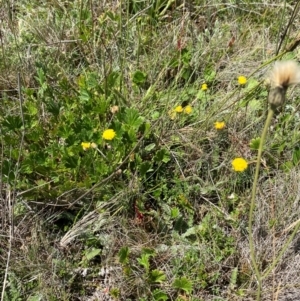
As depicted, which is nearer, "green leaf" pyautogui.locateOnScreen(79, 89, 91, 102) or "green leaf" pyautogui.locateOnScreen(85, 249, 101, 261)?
"green leaf" pyautogui.locateOnScreen(85, 249, 101, 261)

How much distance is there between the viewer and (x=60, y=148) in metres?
1.63

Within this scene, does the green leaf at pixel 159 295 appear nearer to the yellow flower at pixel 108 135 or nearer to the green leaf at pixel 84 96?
the yellow flower at pixel 108 135

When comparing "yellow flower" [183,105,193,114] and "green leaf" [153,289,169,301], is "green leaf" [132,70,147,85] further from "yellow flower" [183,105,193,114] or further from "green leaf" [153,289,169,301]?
"green leaf" [153,289,169,301]

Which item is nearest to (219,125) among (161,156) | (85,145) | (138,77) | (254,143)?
(254,143)

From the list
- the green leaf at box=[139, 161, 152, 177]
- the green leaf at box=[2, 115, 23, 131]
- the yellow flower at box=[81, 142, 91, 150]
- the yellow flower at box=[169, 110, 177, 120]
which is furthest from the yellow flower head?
the green leaf at box=[2, 115, 23, 131]

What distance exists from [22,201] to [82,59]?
758 mm

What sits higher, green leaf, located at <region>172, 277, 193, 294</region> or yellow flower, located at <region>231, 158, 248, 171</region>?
yellow flower, located at <region>231, 158, 248, 171</region>

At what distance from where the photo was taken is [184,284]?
1419 mm

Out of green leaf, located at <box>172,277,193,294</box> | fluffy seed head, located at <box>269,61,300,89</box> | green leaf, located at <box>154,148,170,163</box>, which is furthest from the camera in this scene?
green leaf, located at <box>154,148,170,163</box>

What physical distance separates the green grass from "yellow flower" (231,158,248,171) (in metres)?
0.07

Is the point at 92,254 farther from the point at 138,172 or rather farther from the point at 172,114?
the point at 172,114

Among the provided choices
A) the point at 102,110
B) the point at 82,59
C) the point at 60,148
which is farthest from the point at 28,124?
the point at 82,59

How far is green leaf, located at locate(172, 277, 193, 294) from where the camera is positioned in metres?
1.41

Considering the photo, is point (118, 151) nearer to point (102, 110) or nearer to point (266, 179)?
point (102, 110)
